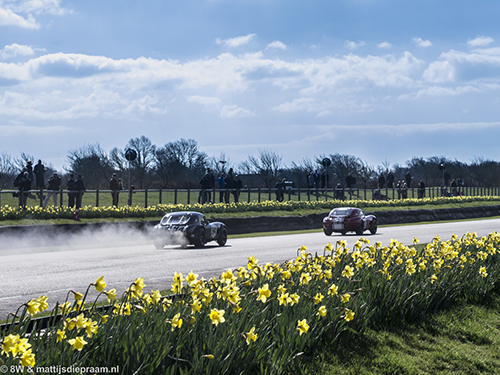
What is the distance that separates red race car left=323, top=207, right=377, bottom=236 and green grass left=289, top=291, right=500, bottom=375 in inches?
686

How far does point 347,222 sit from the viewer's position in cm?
2533

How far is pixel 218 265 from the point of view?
1340cm

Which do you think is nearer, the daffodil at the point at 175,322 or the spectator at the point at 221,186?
the daffodil at the point at 175,322

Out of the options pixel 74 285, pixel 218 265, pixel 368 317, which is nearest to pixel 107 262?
pixel 218 265

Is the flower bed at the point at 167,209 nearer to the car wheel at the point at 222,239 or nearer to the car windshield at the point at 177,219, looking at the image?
the car windshield at the point at 177,219

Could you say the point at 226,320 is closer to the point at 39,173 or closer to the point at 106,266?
the point at 106,266

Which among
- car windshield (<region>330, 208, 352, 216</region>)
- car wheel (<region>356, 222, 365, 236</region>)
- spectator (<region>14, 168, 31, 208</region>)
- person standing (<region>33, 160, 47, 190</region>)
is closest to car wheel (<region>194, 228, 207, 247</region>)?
car windshield (<region>330, 208, 352, 216</region>)

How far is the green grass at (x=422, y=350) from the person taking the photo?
5.44 metres

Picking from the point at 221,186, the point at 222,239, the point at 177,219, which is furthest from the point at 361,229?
the point at 221,186

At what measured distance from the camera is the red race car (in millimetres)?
25250

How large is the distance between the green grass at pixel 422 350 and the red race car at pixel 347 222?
17427 mm

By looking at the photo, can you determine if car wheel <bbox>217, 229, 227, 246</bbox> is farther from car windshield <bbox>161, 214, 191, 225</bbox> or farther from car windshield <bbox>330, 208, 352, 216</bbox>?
car windshield <bbox>330, 208, 352, 216</bbox>

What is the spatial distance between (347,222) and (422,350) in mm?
19196

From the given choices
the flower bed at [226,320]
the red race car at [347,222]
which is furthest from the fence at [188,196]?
the flower bed at [226,320]
